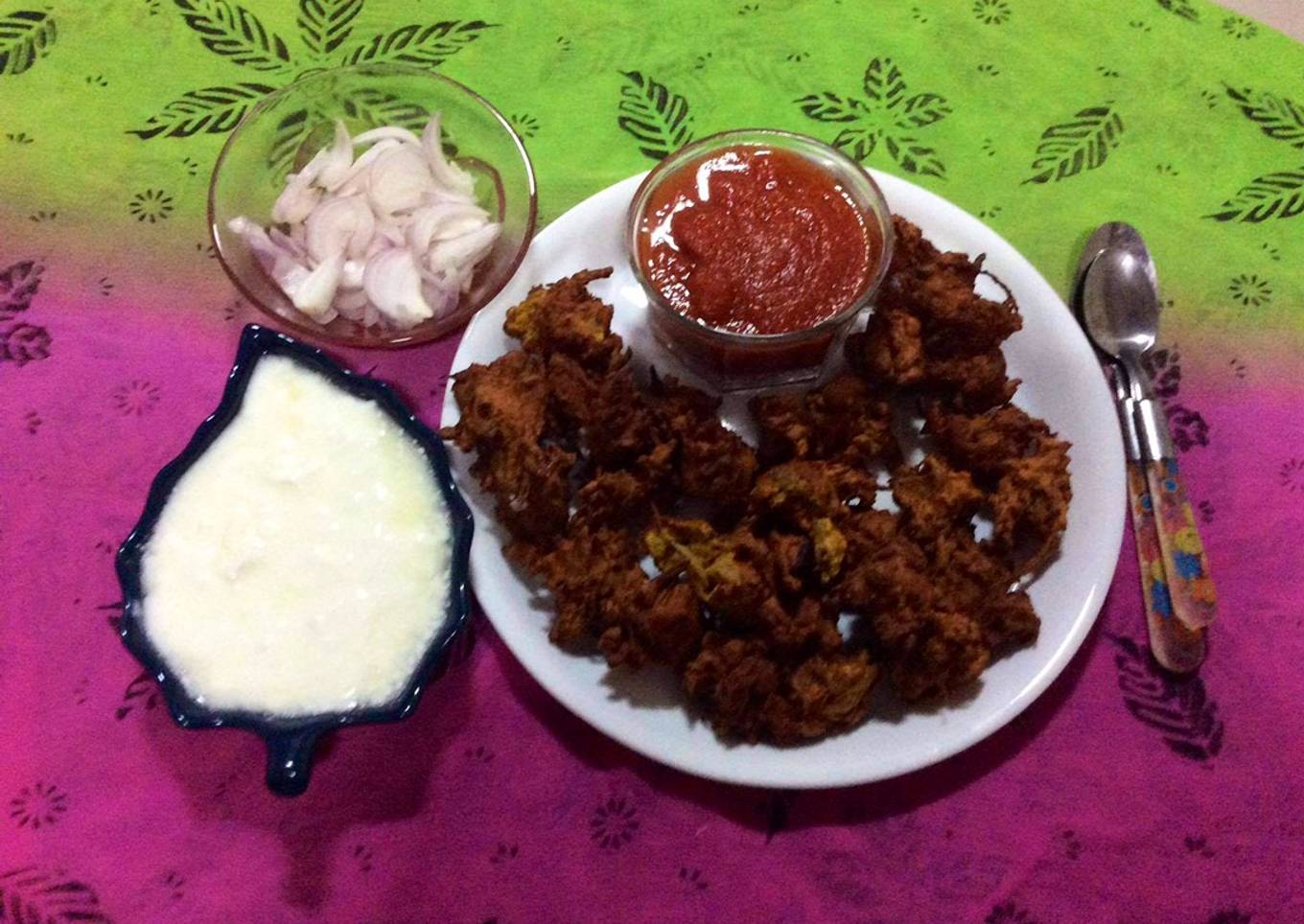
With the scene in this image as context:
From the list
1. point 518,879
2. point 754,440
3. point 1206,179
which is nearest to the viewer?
point 518,879

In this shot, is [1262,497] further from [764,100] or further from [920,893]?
[764,100]

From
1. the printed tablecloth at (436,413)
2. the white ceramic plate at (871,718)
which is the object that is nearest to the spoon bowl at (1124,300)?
the printed tablecloth at (436,413)

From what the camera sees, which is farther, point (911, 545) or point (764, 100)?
point (764, 100)

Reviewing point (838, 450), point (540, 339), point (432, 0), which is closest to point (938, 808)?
point (838, 450)

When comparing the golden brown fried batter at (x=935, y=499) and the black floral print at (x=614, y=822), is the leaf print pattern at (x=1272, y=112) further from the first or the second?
the black floral print at (x=614, y=822)

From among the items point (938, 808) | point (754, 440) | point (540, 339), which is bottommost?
point (938, 808)

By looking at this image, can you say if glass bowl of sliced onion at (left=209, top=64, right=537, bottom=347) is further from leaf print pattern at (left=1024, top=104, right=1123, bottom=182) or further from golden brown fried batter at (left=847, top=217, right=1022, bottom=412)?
leaf print pattern at (left=1024, top=104, right=1123, bottom=182)

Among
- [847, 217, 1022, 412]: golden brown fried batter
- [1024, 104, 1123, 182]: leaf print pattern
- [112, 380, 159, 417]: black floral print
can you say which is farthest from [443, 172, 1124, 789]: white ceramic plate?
[112, 380, 159, 417]: black floral print
